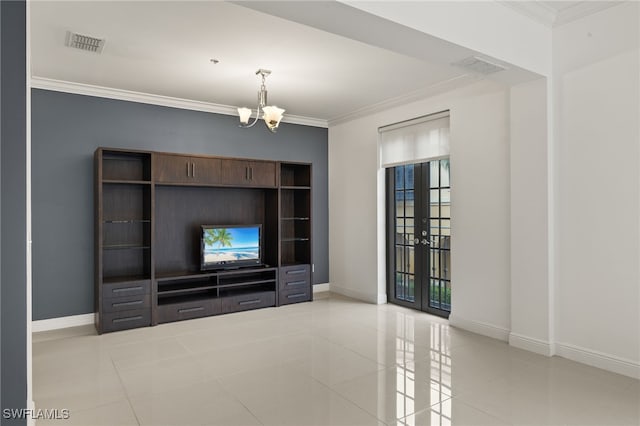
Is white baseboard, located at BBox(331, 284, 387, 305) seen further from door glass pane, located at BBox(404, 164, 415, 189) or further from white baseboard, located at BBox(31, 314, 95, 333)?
white baseboard, located at BBox(31, 314, 95, 333)

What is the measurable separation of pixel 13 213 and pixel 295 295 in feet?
14.6

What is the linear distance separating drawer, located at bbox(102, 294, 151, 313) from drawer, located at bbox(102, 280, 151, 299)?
1.4 inches

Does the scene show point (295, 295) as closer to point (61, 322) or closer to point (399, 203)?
point (399, 203)

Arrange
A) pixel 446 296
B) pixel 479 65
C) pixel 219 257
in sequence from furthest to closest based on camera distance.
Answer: pixel 219 257 < pixel 446 296 < pixel 479 65

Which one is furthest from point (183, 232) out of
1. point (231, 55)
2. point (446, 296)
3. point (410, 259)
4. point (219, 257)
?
point (446, 296)

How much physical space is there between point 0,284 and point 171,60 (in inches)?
118

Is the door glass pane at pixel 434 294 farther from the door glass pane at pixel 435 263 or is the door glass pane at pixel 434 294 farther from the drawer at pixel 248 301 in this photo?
the drawer at pixel 248 301

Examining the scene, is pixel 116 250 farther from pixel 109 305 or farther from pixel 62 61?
pixel 62 61

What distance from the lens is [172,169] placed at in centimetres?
491

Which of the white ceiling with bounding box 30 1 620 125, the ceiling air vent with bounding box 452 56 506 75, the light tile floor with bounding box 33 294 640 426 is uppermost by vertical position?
the white ceiling with bounding box 30 1 620 125

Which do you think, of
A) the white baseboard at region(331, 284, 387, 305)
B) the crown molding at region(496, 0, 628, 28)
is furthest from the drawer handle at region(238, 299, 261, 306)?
the crown molding at region(496, 0, 628, 28)

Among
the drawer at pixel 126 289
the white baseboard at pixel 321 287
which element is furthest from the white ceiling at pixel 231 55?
the white baseboard at pixel 321 287

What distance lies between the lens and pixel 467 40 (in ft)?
9.61

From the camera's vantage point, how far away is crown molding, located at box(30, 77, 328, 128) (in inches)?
178
